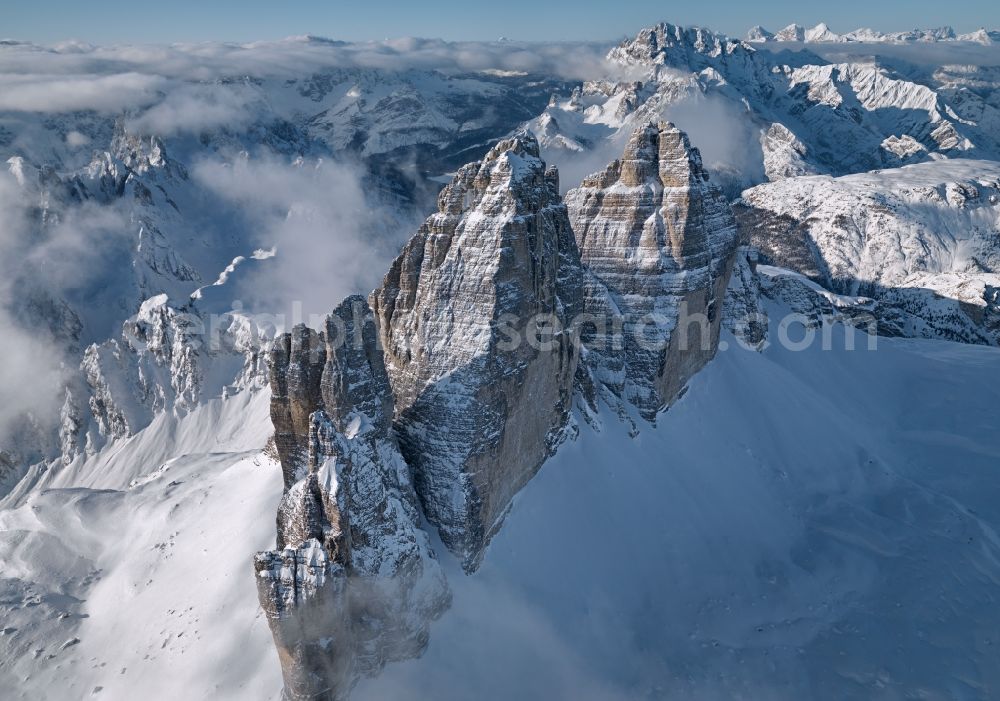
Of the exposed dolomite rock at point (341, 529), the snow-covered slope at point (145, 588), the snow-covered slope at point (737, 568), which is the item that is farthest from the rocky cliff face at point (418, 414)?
the snow-covered slope at point (145, 588)

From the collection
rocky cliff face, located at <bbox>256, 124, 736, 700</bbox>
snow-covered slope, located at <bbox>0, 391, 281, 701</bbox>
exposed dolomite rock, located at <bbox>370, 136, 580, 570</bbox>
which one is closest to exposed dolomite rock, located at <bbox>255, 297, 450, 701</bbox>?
rocky cliff face, located at <bbox>256, 124, 736, 700</bbox>

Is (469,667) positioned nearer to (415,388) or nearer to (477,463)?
(477,463)

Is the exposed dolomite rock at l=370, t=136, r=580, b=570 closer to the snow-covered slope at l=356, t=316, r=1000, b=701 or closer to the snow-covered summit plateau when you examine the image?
the snow-covered summit plateau

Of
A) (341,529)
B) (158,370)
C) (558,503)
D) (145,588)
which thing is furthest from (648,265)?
(158,370)

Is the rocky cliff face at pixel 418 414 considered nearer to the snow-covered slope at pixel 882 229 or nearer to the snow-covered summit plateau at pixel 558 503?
the snow-covered summit plateau at pixel 558 503

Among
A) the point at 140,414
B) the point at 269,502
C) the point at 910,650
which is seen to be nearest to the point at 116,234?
the point at 140,414

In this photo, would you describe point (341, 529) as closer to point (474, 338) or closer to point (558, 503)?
point (474, 338)
